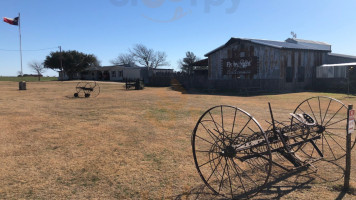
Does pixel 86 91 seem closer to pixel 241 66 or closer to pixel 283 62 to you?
pixel 241 66

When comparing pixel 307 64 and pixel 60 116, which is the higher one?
pixel 307 64

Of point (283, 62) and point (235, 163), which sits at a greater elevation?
point (283, 62)

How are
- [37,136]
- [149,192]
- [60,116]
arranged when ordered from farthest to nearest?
[60,116], [37,136], [149,192]

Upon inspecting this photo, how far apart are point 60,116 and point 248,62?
20.2 metres

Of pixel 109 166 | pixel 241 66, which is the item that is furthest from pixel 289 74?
pixel 109 166

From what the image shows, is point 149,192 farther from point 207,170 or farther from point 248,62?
point 248,62

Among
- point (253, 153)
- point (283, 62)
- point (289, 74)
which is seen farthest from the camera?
point (289, 74)

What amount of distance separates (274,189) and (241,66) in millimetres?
23406

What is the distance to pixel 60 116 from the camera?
1094 cm

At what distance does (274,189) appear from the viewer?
4246 millimetres

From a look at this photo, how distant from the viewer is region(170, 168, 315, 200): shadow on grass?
4.03 metres

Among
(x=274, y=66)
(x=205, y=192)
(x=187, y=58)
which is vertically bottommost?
(x=205, y=192)

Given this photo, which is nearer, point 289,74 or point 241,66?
point 289,74

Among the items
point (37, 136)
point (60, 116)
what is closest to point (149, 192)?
point (37, 136)
